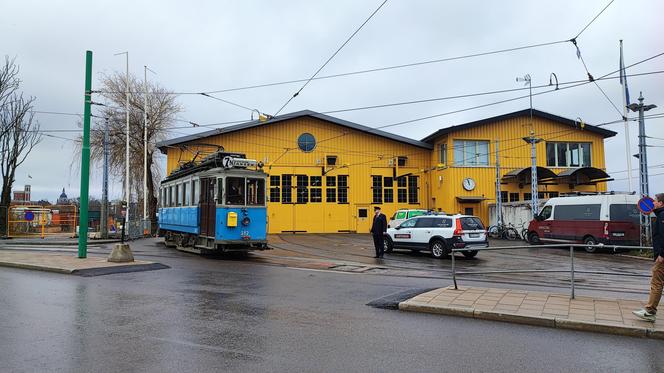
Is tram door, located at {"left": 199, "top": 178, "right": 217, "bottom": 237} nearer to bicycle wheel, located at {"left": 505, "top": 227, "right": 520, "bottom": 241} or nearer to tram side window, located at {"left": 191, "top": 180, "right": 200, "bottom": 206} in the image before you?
tram side window, located at {"left": 191, "top": 180, "right": 200, "bottom": 206}

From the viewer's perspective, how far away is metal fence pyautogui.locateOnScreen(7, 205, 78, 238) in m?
32.2

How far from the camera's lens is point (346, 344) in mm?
6055

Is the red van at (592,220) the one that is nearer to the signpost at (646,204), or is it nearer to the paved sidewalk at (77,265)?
the signpost at (646,204)

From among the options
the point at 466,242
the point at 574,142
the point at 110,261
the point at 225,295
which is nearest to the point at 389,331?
the point at 225,295

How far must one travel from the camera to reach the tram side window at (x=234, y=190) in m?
16.6

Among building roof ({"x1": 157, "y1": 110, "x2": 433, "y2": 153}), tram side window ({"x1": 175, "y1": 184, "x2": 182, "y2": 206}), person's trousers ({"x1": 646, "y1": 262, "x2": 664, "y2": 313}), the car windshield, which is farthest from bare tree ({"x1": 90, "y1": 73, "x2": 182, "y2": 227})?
person's trousers ({"x1": 646, "y1": 262, "x2": 664, "y2": 313})

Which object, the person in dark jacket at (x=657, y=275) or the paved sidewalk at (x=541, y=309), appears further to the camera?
the person in dark jacket at (x=657, y=275)

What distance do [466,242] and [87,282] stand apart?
12.5 metres

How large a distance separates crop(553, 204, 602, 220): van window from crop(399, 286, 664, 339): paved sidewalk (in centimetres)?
1642

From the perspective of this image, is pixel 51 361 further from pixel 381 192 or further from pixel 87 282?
pixel 381 192

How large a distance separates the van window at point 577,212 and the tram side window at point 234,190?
54.2 feet

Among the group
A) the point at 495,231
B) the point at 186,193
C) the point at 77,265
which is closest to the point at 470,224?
the point at 186,193

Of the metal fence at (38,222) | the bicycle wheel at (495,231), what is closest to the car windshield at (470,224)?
the bicycle wheel at (495,231)

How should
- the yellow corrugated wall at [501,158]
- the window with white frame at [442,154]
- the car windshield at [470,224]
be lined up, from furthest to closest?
1. the window with white frame at [442,154]
2. the yellow corrugated wall at [501,158]
3. the car windshield at [470,224]
